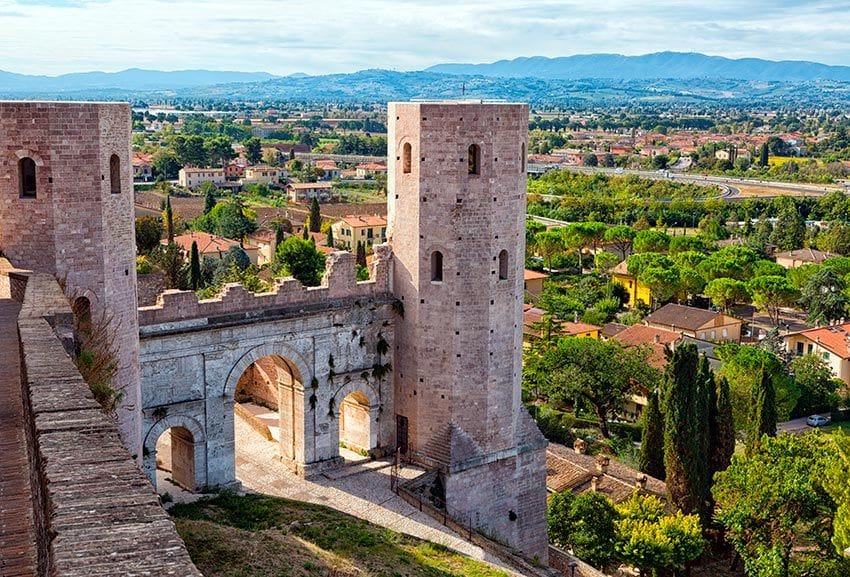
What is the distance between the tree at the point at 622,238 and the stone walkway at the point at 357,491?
62.0 meters

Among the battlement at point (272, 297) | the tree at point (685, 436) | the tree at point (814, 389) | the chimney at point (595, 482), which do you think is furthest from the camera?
the tree at point (814, 389)

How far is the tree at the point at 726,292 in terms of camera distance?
210ft

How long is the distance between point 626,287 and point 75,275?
5772 cm

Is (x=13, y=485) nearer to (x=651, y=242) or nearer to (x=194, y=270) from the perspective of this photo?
(x=194, y=270)

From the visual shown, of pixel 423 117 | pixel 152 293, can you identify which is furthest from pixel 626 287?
pixel 423 117

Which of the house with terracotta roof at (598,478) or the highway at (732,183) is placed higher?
the highway at (732,183)

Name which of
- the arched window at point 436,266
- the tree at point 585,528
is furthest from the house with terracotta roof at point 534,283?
the arched window at point 436,266

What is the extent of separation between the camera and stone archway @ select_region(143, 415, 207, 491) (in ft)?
66.2

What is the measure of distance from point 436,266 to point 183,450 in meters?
7.23

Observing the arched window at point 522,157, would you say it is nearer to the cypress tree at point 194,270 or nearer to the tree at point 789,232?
the cypress tree at point 194,270

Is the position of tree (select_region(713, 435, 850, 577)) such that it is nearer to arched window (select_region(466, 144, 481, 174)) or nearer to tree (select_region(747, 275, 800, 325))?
arched window (select_region(466, 144, 481, 174))

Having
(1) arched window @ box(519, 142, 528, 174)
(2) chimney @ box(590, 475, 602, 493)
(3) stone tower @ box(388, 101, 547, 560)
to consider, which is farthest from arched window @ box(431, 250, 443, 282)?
(2) chimney @ box(590, 475, 602, 493)

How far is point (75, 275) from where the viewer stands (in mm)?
17484

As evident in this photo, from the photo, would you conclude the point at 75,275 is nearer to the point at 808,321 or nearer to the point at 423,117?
the point at 423,117
